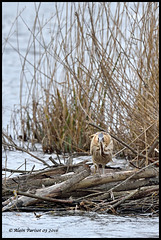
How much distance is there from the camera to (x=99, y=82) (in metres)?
6.32

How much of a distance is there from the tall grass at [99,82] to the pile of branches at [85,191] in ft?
1.43

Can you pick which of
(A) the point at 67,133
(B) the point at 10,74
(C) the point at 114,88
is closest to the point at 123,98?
(C) the point at 114,88

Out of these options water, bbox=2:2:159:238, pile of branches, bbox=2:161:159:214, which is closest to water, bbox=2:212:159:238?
water, bbox=2:2:159:238

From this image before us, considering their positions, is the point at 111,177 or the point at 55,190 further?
the point at 111,177

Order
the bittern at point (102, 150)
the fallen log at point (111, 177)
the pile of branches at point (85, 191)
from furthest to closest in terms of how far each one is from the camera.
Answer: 1. the bittern at point (102, 150)
2. the fallen log at point (111, 177)
3. the pile of branches at point (85, 191)

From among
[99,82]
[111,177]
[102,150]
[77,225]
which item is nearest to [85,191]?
[111,177]

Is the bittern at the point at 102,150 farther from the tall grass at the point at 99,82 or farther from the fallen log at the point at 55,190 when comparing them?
the fallen log at the point at 55,190

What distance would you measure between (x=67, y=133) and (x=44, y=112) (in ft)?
1.79

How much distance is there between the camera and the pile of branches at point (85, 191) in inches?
192

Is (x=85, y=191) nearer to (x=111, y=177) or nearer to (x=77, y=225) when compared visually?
(x=111, y=177)

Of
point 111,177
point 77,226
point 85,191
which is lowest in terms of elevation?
point 77,226

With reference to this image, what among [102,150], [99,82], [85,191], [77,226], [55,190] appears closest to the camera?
[77,226]

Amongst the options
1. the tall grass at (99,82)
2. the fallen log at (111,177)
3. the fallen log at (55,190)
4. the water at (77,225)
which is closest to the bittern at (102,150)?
the tall grass at (99,82)

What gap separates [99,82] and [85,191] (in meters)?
1.57
